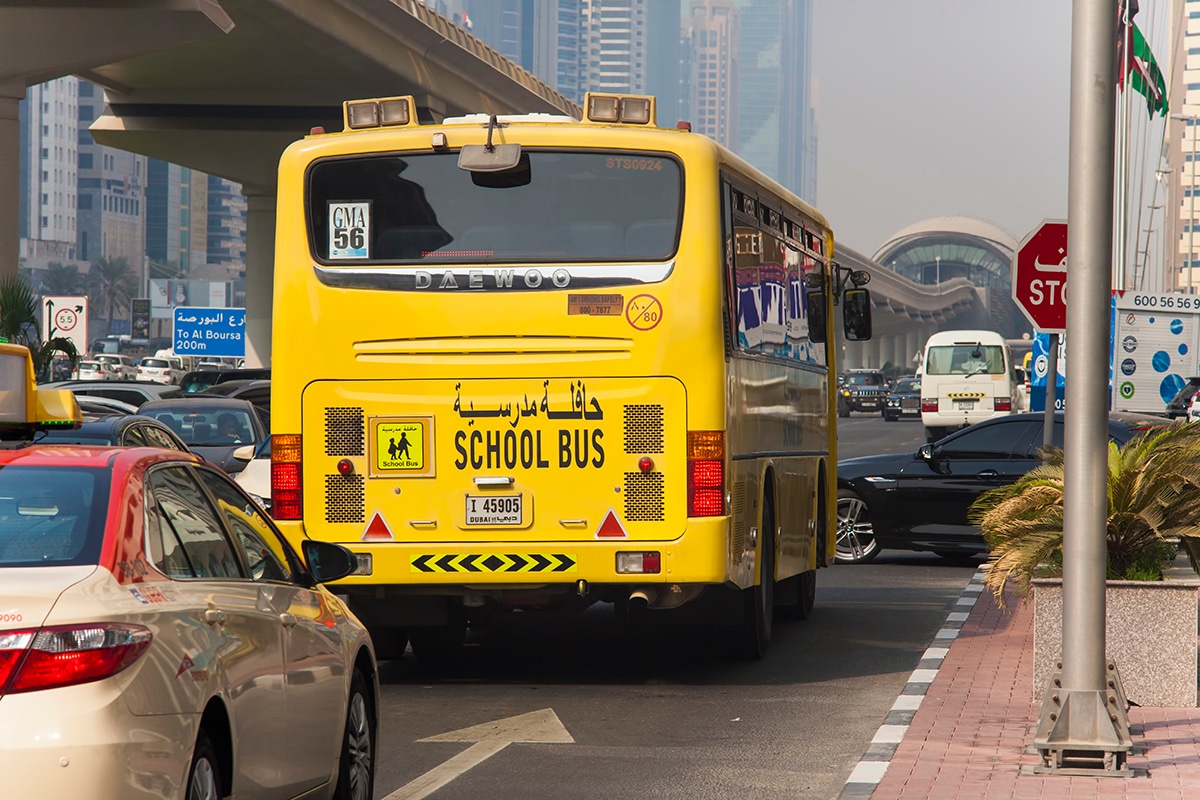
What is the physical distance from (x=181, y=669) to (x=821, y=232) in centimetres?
1165

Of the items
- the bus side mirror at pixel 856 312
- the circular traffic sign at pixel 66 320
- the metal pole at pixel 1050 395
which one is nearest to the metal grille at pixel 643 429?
the metal pole at pixel 1050 395

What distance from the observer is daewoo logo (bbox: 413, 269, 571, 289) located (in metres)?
10.8

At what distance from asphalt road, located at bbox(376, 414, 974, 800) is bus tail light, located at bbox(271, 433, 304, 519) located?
1224 millimetres

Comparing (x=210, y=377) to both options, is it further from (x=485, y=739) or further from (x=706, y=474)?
(x=485, y=739)

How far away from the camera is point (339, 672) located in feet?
21.1

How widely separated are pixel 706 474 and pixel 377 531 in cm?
194

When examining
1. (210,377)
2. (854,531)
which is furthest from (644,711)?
(210,377)

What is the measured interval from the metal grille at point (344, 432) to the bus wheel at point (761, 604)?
2743mm

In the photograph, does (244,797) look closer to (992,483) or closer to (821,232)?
(821,232)

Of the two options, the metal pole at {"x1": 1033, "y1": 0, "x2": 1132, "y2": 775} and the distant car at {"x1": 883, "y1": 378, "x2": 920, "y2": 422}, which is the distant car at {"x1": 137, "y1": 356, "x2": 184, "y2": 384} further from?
the metal pole at {"x1": 1033, "y1": 0, "x2": 1132, "y2": 775}

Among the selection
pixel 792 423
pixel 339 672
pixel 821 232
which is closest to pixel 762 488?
pixel 792 423

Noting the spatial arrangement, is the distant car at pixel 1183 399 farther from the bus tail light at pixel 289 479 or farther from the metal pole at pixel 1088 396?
the metal pole at pixel 1088 396

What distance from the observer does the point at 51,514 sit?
5.09 metres

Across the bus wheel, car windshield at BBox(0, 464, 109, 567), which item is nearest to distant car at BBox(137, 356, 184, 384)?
the bus wheel
